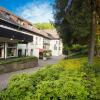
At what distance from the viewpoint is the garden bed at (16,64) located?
83.4ft

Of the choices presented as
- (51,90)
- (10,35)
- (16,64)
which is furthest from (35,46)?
(51,90)

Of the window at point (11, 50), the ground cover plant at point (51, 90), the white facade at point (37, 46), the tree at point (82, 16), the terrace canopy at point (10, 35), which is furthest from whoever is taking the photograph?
the white facade at point (37, 46)

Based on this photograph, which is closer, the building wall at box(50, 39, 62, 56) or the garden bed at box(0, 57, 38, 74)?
the garden bed at box(0, 57, 38, 74)

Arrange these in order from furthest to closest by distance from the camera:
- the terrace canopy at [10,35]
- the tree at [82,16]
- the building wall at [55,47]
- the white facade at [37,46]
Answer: the building wall at [55,47]
the white facade at [37,46]
the terrace canopy at [10,35]
the tree at [82,16]

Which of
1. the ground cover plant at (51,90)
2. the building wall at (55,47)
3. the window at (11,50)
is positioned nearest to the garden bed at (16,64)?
the window at (11,50)

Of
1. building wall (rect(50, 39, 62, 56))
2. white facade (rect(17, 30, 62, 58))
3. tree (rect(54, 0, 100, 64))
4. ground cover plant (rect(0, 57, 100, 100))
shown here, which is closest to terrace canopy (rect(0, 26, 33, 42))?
tree (rect(54, 0, 100, 64))

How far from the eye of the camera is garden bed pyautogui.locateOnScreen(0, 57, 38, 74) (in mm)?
25422

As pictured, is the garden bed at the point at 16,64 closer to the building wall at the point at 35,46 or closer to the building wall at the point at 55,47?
the building wall at the point at 35,46

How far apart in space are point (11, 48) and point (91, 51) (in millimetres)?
20048

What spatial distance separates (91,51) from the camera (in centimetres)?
1866

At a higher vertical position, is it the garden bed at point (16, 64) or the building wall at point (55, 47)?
the building wall at point (55, 47)

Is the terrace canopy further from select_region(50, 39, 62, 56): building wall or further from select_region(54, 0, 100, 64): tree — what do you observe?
select_region(50, 39, 62, 56): building wall

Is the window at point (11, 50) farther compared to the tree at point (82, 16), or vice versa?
the window at point (11, 50)

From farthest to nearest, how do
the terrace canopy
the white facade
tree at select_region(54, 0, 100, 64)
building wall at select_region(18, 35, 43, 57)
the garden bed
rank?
building wall at select_region(18, 35, 43, 57) < the white facade < the terrace canopy < the garden bed < tree at select_region(54, 0, 100, 64)
